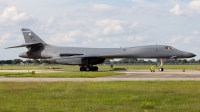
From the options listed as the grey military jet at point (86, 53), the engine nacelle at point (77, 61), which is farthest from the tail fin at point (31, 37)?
the engine nacelle at point (77, 61)

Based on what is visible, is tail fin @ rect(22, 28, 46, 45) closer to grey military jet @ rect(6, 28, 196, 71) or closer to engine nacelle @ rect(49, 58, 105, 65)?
grey military jet @ rect(6, 28, 196, 71)

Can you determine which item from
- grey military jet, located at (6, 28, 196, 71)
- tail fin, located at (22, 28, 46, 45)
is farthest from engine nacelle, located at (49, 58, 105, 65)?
tail fin, located at (22, 28, 46, 45)

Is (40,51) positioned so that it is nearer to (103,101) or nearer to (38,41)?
(38,41)

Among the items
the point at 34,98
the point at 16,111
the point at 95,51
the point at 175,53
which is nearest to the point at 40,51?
the point at 95,51

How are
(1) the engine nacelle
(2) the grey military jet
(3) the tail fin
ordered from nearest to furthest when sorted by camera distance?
(2) the grey military jet → (1) the engine nacelle → (3) the tail fin

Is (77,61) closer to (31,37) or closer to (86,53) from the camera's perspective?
(86,53)

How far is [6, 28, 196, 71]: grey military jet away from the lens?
41781 millimetres

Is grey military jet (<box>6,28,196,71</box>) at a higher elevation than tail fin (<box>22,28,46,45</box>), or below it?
below

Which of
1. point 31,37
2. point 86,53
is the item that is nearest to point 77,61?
point 86,53

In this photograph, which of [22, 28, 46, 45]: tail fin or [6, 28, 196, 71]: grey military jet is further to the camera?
[22, 28, 46, 45]: tail fin

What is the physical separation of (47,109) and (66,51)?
3636 centimetres

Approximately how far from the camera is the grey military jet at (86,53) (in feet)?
137

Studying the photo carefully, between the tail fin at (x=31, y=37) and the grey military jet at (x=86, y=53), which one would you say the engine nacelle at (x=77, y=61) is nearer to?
the grey military jet at (x=86, y=53)

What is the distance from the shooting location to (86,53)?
45000mm
